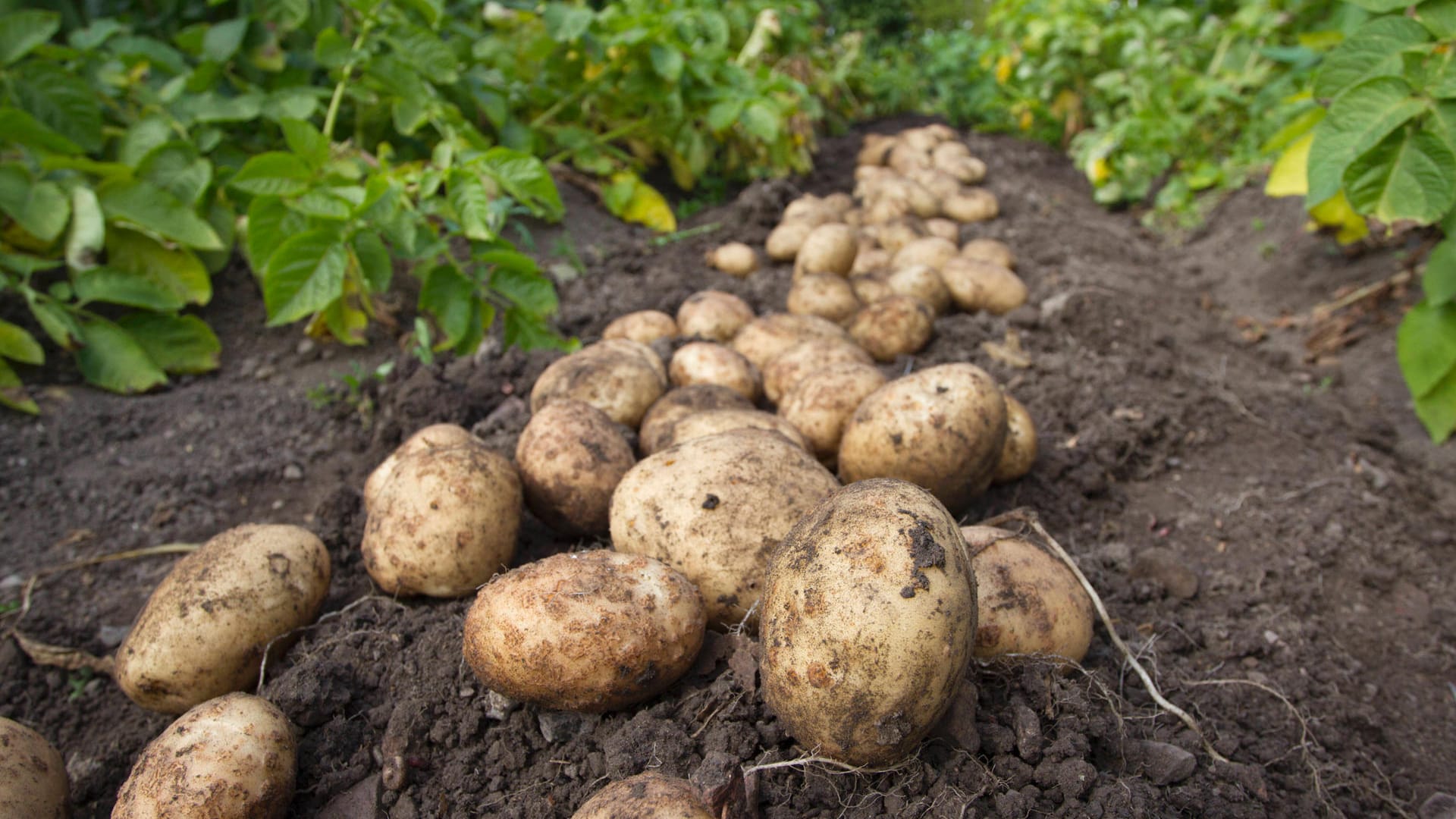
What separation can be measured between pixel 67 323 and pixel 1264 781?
430 cm

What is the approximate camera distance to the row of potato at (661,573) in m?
1.49

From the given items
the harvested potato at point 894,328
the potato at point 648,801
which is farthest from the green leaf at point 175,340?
the potato at point 648,801

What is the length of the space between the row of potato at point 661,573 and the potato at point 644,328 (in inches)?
24.9

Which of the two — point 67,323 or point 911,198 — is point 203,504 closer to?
point 67,323

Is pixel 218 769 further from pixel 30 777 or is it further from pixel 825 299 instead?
pixel 825 299

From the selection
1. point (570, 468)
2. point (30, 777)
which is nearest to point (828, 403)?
point (570, 468)

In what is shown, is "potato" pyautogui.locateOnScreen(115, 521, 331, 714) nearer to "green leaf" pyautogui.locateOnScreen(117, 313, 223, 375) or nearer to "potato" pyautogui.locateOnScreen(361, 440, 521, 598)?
"potato" pyautogui.locateOnScreen(361, 440, 521, 598)

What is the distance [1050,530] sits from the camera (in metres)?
2.64

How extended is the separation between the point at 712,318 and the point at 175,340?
236cm

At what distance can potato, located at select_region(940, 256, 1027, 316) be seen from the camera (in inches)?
159

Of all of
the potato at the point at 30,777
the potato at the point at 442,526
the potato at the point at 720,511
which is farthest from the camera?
the potato at the point at 442,526

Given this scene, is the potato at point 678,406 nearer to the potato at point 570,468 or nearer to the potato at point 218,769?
the potato at point 570,468

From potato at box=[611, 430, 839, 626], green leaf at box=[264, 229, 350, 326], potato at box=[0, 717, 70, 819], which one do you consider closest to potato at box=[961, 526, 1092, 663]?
potato at box=[611, 430, 839, 626]

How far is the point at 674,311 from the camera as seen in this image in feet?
13.2
